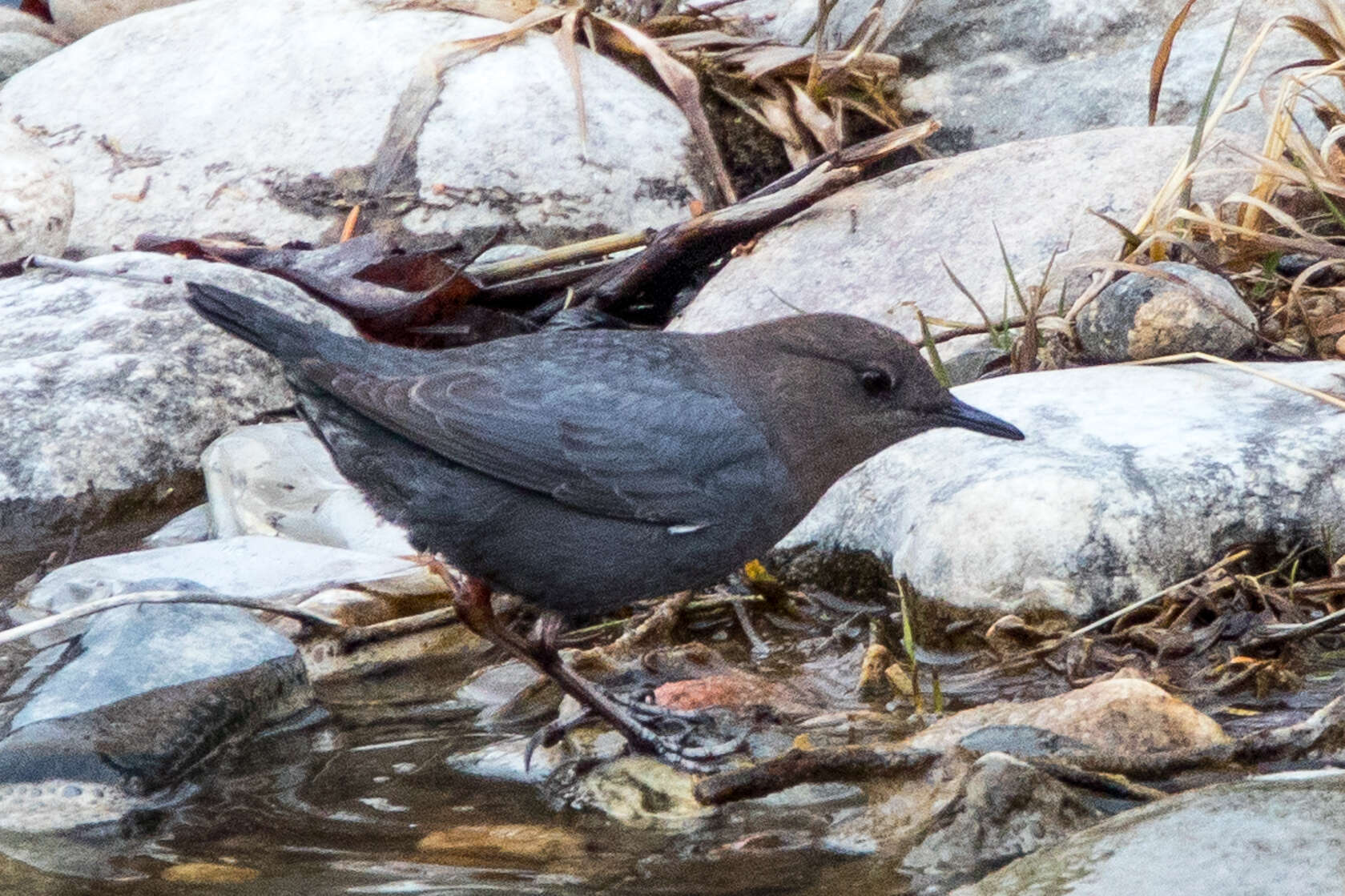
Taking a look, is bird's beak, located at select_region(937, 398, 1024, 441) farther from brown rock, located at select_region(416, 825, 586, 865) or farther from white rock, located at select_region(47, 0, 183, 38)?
white rock, located at select_region(47, 0, 183, 38)

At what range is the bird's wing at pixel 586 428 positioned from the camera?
143 inches

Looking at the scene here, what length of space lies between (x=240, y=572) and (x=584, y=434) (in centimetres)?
111

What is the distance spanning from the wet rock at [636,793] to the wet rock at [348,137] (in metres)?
3.20

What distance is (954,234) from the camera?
553 cm

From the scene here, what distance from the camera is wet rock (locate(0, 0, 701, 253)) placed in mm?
6203

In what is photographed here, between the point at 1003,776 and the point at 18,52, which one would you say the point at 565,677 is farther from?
the point at 18,52

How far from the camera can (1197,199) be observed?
17.1 ft

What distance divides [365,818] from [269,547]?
1350 millimetres

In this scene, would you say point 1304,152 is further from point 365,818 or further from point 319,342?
point 365,818

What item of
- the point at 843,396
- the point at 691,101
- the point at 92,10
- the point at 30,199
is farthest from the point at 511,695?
the point at 92,10

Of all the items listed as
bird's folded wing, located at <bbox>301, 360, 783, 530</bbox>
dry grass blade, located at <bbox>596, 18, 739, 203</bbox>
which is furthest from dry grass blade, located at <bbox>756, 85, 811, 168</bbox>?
bird's folded wing, located at <bbox>301, 360, 783, 530</bbox>

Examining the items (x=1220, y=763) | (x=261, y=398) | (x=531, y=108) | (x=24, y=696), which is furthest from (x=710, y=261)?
(x=1220, y=763)

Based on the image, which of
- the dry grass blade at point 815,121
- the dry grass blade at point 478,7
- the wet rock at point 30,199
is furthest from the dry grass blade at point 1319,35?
the wet rock at point 30,199

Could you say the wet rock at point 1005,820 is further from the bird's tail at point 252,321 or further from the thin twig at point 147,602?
the bird's tail at point 252,321
